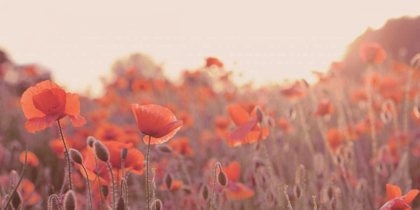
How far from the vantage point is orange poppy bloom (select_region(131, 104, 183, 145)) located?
136 cm

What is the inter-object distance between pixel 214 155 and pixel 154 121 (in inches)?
117

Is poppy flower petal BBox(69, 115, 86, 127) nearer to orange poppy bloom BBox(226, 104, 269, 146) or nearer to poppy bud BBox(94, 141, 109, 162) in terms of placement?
poppy bud BBox(94, 141, 109, 162)

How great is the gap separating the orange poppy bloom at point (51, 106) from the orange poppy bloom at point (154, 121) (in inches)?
7.6

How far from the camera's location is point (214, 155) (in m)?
4.29

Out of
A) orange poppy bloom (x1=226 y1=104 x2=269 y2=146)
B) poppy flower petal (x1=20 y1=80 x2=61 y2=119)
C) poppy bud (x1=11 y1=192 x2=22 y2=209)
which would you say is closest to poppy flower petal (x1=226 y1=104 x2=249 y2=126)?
orange poppy bloom (x1=226 y1=104 x2=269 y2=146)

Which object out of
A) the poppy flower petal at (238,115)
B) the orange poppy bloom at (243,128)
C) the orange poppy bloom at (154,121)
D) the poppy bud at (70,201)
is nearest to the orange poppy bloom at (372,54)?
the orange poppy bloom at (243,128)

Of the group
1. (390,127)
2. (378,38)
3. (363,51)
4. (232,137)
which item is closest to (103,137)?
(232,137)

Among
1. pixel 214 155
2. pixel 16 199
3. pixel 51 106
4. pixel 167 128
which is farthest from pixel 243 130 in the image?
pixel 214 155

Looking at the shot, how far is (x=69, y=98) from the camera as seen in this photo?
1.40 m

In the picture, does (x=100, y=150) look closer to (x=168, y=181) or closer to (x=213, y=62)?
(x=168, y=181)

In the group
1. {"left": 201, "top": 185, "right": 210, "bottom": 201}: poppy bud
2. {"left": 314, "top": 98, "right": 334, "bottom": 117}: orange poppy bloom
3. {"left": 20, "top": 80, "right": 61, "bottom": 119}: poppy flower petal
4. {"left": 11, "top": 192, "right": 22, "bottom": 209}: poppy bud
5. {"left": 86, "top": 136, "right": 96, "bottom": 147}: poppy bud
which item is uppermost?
{"left": 20, "top": 80, "right": 61, "bottom": 119}: poppy flower petal

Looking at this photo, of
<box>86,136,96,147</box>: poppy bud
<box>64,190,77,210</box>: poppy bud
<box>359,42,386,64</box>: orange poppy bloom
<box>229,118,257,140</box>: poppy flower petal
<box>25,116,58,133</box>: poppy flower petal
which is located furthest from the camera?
<box>359,42,386,64</box>: orange poppy bloom

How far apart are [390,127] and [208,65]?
2.37m

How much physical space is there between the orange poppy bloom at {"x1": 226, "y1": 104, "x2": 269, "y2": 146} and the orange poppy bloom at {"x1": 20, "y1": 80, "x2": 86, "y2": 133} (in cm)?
71
